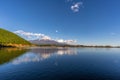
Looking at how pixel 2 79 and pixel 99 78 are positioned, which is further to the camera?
pixel 99 78

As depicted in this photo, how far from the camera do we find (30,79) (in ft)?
117

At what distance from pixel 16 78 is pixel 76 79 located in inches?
613

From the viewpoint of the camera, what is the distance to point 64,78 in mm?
37562

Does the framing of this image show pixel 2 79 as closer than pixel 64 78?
Yes

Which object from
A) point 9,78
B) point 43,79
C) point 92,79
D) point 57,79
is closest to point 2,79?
point 9,78

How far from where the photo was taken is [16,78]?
36281 millimetres

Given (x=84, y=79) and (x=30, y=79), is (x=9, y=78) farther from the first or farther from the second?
(x=84, y=79)

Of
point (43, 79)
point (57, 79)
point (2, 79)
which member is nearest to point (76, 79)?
point (57, 79)

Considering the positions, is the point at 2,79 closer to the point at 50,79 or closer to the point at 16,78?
the point at 16,78

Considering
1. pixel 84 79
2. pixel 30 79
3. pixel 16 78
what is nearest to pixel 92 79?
pixel 84 79

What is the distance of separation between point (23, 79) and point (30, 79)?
5.69 feet

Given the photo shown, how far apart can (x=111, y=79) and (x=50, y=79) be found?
638 inches

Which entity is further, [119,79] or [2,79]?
[119,79]

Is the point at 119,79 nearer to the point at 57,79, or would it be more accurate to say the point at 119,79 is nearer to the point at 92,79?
the point at 92,79
